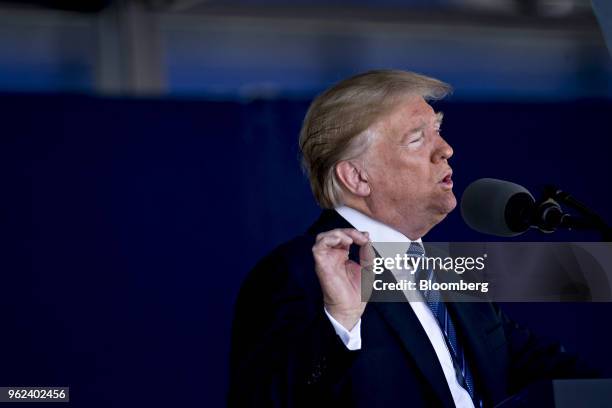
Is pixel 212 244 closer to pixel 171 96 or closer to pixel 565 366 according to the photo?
pixel 171 96

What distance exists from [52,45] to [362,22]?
121 centimetres

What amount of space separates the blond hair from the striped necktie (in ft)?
0.81

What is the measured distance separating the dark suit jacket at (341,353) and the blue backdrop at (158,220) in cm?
98

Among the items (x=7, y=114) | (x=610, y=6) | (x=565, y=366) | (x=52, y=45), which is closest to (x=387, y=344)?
(x=565, y=366)

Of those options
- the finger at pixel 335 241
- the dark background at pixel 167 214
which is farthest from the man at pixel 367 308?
the dark background at pixel 167 214

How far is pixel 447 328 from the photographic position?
1971mm

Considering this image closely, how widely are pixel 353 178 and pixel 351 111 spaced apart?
0.13 m

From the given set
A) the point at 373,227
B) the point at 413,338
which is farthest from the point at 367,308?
the point at 373,227

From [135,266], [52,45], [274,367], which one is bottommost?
[274,367]

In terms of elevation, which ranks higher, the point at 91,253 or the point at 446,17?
the point at 446,17

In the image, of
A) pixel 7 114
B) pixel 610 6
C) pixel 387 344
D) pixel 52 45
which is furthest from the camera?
pixel 52 45

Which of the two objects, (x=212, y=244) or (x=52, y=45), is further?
(x=52, y=45)

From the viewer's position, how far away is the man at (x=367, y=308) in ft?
5.48

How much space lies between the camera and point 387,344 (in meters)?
1.90
